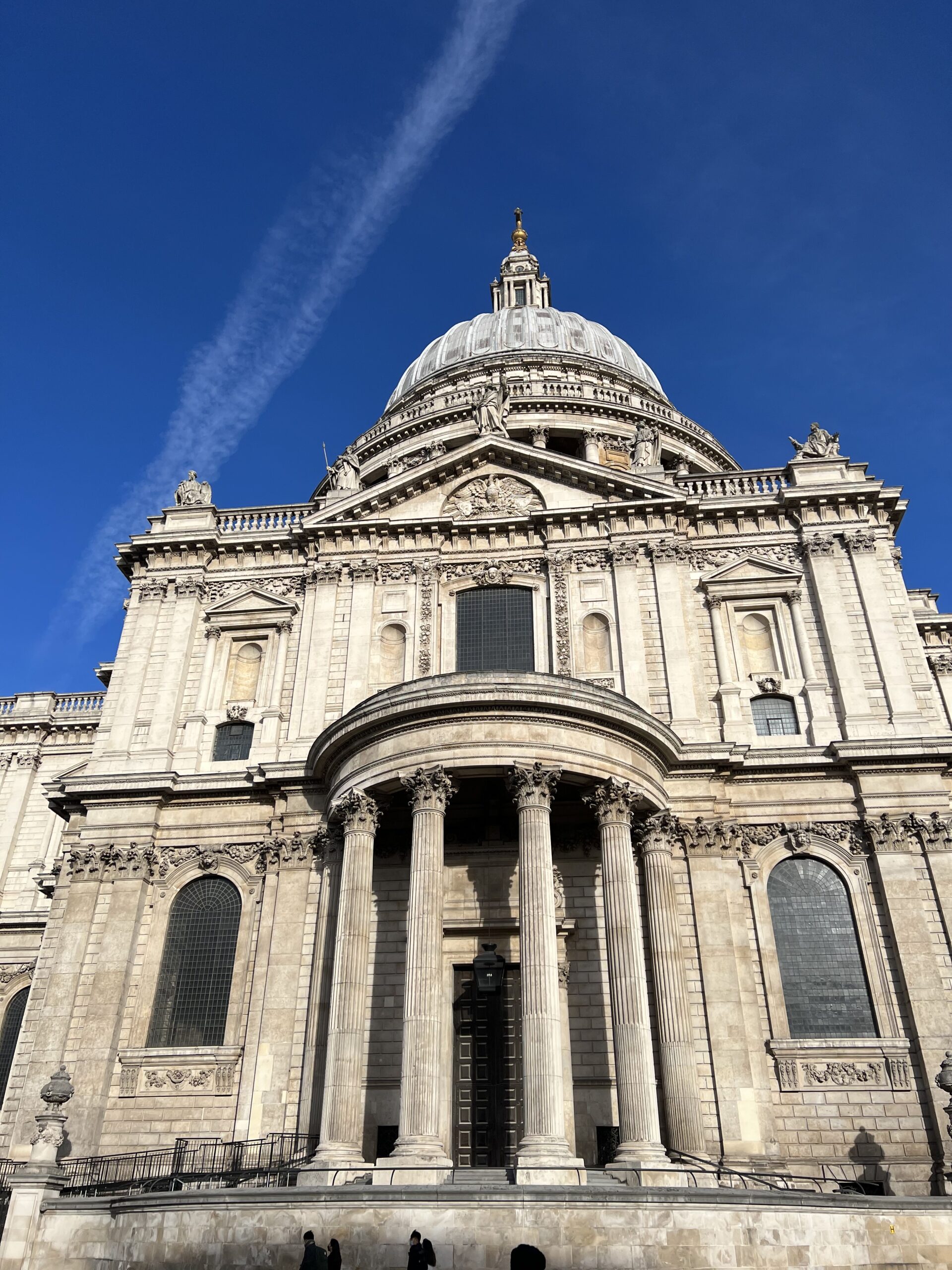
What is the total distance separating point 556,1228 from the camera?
16.5 m

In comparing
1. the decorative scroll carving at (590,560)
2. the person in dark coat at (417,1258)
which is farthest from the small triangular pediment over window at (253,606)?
the person in dark coat at (417,1258)

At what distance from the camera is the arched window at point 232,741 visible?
98.5 feet

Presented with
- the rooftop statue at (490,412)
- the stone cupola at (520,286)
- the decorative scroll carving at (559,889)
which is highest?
the stone cupola at (520,286)

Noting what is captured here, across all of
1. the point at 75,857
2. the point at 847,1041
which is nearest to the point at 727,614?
the point at 847,1041

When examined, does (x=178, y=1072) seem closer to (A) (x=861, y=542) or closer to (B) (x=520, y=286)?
(A) (x=861, y=542)

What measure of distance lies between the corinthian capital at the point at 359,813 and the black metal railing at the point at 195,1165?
265 inches

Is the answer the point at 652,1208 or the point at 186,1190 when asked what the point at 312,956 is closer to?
the point at 186,1190

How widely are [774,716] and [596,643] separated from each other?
213 inches

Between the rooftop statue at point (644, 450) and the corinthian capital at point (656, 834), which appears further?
the rooftop statue at point (644, 450)

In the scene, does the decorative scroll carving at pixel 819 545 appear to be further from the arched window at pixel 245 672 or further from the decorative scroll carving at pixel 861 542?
the arched window at pixel 245 672

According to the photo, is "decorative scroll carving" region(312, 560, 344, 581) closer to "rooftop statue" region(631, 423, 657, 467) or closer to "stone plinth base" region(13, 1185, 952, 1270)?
"rooftop statue" region(631, 423, 657, 467)

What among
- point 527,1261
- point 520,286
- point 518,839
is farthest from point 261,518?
point 520,286

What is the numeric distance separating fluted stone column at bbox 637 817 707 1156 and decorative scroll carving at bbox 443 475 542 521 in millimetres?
11625

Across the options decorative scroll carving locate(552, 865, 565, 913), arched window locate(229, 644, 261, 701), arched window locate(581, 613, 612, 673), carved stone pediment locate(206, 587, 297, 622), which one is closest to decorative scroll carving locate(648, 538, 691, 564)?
arched window locate(581, 613, 612, 673)
